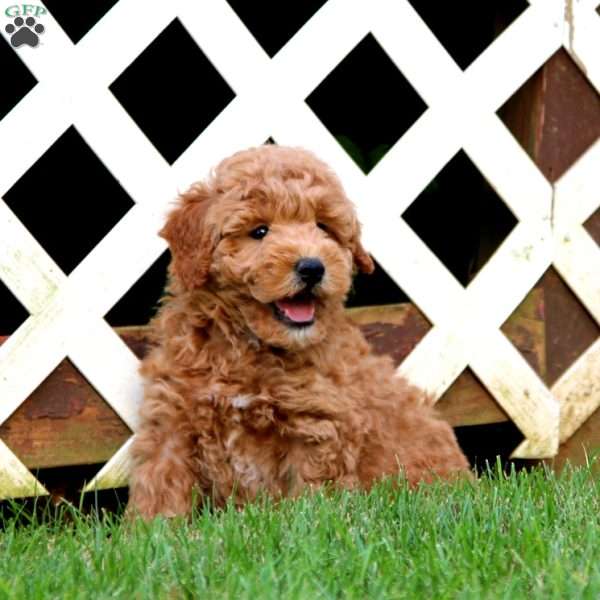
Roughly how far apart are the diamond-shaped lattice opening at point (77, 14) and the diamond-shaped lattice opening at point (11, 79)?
0.26 metres

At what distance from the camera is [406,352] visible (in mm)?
5516

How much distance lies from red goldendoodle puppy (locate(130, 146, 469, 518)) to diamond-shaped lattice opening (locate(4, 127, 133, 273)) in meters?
1.94

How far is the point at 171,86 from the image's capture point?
655 centimetres

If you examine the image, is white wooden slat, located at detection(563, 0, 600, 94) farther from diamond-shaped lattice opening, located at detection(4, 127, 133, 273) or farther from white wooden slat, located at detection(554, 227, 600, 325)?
diamond-shaped lattice opening, located at detection(4, 127, 133, 273)

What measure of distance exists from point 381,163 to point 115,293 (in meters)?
1.14

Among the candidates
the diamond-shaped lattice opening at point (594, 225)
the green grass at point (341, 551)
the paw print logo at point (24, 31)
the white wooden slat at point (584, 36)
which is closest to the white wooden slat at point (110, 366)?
the green grass at point (341, 551)

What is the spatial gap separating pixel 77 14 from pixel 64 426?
88.7 inches

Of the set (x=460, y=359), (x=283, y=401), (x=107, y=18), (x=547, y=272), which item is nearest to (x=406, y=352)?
(x=460, y=359)

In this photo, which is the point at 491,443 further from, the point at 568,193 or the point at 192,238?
the point at 192,238

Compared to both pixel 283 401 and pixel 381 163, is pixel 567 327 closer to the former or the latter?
pixel 381 163

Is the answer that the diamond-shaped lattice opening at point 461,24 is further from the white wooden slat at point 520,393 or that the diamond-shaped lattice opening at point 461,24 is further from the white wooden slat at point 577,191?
the white wooden slat at point 520,393

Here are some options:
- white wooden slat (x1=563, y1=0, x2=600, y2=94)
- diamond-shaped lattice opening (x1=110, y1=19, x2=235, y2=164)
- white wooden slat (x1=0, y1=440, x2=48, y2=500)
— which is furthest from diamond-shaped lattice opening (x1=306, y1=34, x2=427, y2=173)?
white wooden slat (x1=0, y1=440, x2=48, y2=500)

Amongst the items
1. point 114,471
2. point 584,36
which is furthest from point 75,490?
point 584,36

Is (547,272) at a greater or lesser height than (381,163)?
lesser
